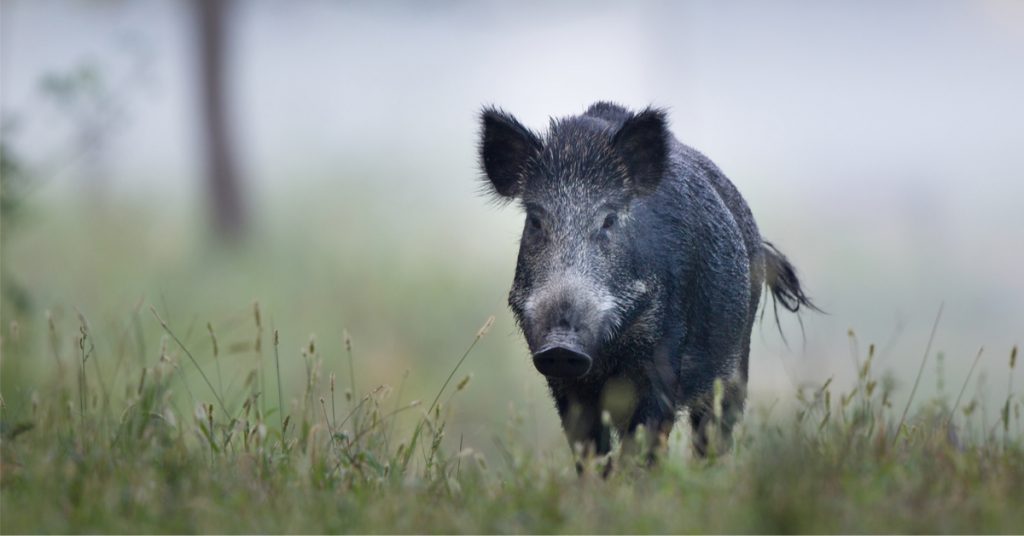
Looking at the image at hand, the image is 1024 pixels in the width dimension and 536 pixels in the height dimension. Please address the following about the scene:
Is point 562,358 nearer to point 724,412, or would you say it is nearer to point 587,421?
point 587,421

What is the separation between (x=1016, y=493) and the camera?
3.60 m

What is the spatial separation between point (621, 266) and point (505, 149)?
0.81 metres

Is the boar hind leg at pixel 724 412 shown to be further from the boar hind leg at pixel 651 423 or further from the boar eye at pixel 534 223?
the boar eye at pixel 534 223

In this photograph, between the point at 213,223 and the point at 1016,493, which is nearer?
the point at 1016,493

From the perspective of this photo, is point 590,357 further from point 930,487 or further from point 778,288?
point 778,288

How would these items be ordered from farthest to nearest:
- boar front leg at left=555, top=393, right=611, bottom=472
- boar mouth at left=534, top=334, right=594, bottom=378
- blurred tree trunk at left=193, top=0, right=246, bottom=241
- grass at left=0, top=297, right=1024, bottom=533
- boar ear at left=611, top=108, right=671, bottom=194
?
blurred tree trunk at left=193, top=0, right=246, bottom=241 → boar ear at left=611, top=108, right=671, bottom=194 → boar front leg at left=555, top=393, right=611, bottom=472 → boar mouth at left=534, top=334, right=594, bottom=378 → grass at left=0, top=297, right=1024, bottom=533

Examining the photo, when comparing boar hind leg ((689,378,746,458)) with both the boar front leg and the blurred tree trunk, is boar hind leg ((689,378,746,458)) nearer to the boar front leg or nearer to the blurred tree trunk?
the boar front leg

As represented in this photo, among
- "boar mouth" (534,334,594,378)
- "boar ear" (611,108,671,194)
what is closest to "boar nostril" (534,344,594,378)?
"boar mouth" (534,334,594,378)

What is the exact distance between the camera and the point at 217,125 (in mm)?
18391

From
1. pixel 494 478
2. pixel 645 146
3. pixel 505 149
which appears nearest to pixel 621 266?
pixel 645 146

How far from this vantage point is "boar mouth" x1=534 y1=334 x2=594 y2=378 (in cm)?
466

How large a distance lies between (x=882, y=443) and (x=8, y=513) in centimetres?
242

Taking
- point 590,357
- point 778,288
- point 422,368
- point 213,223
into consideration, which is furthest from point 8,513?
point 213,223

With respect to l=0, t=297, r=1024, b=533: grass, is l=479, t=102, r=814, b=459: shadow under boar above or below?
above
